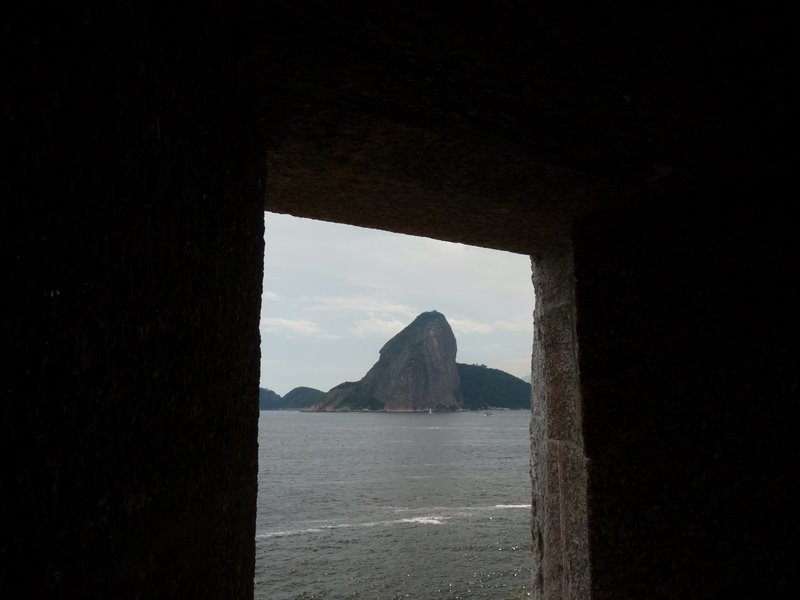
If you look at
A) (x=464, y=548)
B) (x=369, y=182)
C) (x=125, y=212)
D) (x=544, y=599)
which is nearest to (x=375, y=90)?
(x=369, y=182)

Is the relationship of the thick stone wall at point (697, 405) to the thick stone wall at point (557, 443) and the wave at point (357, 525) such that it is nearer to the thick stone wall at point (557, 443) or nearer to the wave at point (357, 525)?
the thick stone wall at point (557, 443)

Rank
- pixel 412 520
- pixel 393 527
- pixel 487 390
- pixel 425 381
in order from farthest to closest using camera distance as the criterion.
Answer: pixel 487 390 < pixel 425 381 < pixel 412 520 < pixel 393 527

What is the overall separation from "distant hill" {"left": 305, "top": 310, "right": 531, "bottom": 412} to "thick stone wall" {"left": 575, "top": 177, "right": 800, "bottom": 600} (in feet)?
450

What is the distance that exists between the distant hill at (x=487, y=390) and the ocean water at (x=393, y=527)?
93157 millimetres

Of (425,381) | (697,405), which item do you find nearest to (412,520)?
(697,405)

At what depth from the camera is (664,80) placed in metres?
1.35

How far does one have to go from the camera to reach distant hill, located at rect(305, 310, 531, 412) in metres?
140

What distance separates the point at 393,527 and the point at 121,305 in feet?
106

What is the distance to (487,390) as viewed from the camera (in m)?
158

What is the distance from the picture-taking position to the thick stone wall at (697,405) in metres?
1.53

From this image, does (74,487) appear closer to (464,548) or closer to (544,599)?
(544,599)

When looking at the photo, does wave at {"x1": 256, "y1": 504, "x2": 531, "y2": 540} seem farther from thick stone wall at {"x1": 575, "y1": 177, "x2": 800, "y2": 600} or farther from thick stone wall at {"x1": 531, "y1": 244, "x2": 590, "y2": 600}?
thick stone wall at {"x1": 575, "y1": 177, "x2": 800, "y2": 600}

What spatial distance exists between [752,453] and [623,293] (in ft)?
1.72

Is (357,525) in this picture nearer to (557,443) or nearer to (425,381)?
(557,443)
